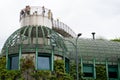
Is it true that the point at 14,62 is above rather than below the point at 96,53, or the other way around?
below

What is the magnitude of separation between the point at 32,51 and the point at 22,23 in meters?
6.42

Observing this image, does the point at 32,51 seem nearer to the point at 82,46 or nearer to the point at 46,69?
the point at 46,69

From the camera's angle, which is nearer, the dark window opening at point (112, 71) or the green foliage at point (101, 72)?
the green foliage at point (101, 72)

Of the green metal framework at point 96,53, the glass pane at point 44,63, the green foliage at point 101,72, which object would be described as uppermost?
the green metal framework at point 96,53

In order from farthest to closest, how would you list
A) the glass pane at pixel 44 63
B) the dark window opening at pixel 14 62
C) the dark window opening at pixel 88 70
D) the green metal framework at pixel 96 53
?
1. the green metal framework at pixel 96 53
2. the dark window opening at pixel 88 70
3. the dark window opening at pixel 14 62
4. the glass pane at pixel 44 63

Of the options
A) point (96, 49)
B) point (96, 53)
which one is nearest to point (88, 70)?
point (96, 53)

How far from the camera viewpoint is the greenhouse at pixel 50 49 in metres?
40.5

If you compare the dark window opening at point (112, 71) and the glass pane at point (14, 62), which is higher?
the glass pane at point (14, 62)

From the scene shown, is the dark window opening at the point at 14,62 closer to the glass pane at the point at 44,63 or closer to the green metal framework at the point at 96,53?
the glass pane at the point at 44,63

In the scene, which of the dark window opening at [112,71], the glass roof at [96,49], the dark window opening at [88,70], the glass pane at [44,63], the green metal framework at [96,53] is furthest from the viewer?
the glass roof at [96,49]

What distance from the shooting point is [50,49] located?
134 ft

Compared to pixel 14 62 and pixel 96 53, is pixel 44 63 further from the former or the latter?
pixel 96 53

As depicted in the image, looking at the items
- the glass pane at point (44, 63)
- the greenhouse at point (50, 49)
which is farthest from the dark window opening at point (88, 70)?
the glass pane at point (44, 63)

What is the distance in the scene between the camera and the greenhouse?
4047 centimetres
